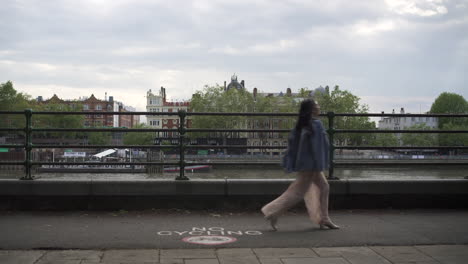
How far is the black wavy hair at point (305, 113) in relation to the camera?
5.93 m

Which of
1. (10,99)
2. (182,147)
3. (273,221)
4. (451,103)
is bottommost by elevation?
(273,221)

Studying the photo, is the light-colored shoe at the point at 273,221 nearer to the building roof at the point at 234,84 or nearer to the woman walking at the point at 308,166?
the woman walking at the point at 308,166

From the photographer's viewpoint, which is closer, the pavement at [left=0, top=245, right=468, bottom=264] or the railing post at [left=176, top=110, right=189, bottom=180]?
the pavement at [left=0, top=245, right=468, bottom=264]

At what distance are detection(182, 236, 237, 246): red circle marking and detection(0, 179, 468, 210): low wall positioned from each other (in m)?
1.76

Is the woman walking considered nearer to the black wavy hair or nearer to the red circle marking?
the black wavy hair

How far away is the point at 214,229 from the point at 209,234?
0.33m

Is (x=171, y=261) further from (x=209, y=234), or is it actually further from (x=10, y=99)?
(x=10, y=99)

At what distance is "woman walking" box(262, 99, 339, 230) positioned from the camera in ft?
19.3

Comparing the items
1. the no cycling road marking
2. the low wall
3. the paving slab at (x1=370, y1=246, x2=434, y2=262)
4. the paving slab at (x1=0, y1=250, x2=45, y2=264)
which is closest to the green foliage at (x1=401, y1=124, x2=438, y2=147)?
the low wall

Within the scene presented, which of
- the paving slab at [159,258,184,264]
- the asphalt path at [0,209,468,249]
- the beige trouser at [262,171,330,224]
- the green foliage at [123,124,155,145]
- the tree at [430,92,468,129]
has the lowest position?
the asphalt path at [0,209,468,249]

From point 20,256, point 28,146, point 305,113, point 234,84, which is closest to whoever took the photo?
point 20,256

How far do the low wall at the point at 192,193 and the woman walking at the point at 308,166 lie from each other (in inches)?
54.1

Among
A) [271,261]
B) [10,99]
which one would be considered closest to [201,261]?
[271,261]

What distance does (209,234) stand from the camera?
5793 mm
